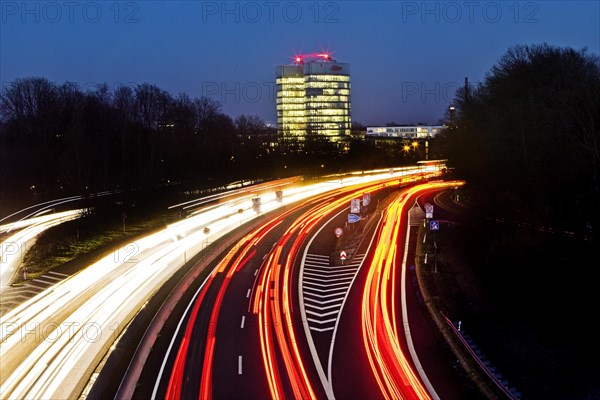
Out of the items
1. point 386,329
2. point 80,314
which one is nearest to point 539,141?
point 386,329

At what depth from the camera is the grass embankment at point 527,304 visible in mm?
13898

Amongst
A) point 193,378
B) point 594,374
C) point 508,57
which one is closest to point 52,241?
point 193,378

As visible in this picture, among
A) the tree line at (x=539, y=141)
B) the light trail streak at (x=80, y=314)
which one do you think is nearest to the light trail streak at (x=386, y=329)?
the light trail streak at (x=80, y=314)

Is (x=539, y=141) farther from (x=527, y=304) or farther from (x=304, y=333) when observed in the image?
(x=304, y=333)

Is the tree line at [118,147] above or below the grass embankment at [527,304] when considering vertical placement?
above

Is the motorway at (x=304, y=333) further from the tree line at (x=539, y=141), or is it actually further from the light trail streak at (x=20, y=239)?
the light trail streak at (x=20, y=239)

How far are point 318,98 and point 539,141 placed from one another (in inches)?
4432

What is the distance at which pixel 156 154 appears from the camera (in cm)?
5525

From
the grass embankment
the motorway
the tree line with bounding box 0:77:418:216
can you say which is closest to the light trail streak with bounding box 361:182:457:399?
the motorway

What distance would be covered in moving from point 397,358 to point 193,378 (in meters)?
5.27

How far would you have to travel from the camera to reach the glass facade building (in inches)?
5399

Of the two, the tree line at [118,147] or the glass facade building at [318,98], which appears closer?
the tree line at [118,147]

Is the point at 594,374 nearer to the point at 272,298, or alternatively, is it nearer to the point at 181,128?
the point at 272,298

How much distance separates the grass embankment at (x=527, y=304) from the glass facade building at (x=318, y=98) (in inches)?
4456
